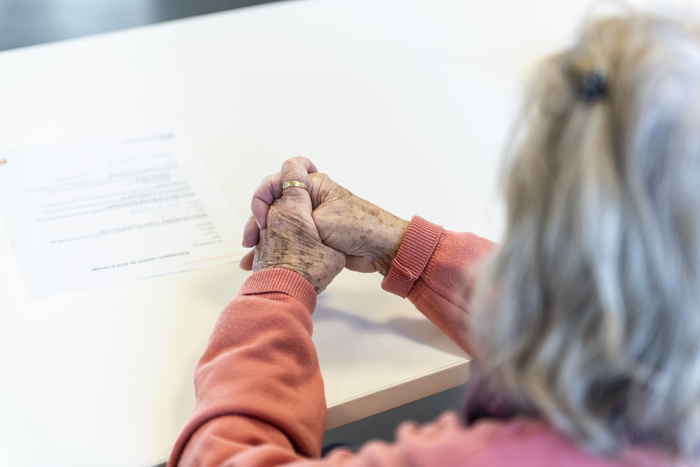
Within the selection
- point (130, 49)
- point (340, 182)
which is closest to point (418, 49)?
point (340, 182)

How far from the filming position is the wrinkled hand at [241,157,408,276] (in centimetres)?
87

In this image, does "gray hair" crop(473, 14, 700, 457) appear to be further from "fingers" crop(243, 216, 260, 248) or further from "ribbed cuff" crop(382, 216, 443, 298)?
"fingers" crop(243, 216, 260, 248)

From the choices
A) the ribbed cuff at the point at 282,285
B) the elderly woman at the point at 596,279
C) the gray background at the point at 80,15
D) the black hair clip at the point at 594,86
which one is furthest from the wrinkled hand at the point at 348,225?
the gray background at the point at 80,15

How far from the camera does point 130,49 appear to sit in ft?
4.81

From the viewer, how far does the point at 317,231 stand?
88 cm

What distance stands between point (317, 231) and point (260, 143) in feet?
1.14

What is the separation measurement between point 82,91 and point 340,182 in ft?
2.26

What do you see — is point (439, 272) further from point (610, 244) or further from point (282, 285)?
point (610, 244)

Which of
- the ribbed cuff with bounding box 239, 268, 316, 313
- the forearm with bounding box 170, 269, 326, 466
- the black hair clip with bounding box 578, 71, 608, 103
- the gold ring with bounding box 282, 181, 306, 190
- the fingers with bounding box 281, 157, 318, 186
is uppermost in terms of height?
the black hair clip with bounding box 578, 71, 608, 103

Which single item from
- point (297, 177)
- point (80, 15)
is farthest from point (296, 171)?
point (80, 15)

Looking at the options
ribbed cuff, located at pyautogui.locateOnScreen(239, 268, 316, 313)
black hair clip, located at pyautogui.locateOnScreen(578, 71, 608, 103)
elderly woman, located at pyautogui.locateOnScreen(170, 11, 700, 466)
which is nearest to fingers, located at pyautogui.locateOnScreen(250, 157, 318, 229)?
ribbed cuff, located at pyautogui.locateOnScreen(239, 268, 316, 313)

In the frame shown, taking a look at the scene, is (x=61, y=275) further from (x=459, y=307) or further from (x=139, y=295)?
(x=459, y=307)

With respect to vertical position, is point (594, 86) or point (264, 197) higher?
point (594, 86)

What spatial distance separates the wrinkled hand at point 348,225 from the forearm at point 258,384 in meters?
0.13
